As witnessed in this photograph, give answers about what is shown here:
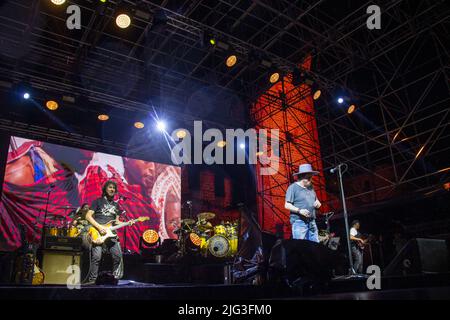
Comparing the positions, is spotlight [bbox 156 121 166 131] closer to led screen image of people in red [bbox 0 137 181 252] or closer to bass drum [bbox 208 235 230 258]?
led screen image of people in red [bbox 0 137 181 252]

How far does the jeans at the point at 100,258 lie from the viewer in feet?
15.5

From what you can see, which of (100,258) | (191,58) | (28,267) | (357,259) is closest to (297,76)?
(191,58)

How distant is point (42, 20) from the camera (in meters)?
8.55

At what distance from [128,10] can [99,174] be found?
4.88 m

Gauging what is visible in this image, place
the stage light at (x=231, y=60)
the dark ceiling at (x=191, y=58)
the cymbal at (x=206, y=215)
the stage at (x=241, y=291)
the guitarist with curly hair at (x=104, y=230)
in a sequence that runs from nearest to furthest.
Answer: the stage at (x=241, y=291), the guitarist with curly hair at (x=104, y=230), the dark ceiling at (x=191, y=58), the stage light at (x=231, y=60), the cymbal at (x=206, y=215)

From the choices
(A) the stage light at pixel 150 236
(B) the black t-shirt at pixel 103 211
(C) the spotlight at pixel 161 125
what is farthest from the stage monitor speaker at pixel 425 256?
(C) the spotlight at pixel 161 125

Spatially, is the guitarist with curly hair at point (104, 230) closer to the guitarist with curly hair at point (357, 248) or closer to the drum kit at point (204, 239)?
the drum kit at point (204, 239)

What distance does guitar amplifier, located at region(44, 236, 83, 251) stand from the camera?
7.03 metres

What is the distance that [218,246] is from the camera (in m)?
9.65

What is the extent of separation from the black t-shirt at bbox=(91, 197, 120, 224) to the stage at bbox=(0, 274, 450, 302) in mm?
1720

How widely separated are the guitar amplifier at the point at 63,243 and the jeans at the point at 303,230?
4.96 m

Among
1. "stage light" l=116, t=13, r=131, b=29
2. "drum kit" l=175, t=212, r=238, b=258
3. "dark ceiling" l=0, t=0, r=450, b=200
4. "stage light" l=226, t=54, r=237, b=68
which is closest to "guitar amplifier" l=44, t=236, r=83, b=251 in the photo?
"drum kit" l=175, t=212, r=238, b=258

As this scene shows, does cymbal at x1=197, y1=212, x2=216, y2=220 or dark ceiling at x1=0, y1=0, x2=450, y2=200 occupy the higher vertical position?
dark ceiling at x1=0, y1=0, x2=450, y2=200
